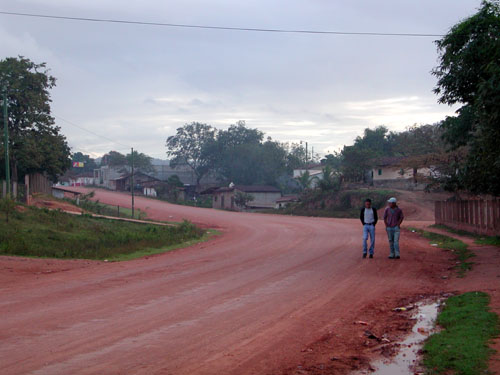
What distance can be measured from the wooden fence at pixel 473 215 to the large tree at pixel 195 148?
253 feet

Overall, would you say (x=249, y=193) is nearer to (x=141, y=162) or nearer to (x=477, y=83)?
(x=141, y=162)

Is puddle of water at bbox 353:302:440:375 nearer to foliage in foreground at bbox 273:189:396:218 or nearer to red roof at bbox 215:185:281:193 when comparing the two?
foliage in foreground at bbox 273:189:396:218

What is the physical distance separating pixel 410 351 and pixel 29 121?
38.5 metres

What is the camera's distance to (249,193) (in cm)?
8000

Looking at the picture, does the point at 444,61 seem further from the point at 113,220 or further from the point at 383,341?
the point at 113,220

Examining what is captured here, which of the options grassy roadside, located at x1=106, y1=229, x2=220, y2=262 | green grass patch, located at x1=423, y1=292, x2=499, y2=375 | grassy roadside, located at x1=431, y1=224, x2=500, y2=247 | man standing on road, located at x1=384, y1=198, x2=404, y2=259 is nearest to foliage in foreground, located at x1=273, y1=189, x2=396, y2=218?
grassy roadside, located at x1=431, y1=224, x2=500, y2=247

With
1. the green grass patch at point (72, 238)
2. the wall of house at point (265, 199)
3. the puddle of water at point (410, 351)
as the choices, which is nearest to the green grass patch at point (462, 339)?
the puddle of water at point (410, 351)

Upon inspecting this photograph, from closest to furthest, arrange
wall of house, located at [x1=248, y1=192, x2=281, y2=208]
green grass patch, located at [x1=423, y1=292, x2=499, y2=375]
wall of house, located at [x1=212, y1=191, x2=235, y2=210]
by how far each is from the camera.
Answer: green grass patch, located at [x1=423, y1=292, x2=499, y2=375] < wall of house, located at [x1=212, y1=191, x2=235, y2=210] < wall of house, located at [x1=248, y1=192, x2=281, y2=208]

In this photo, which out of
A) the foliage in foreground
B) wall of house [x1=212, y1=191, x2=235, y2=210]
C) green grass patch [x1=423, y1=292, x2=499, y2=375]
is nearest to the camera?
green grass patch [x1=423, y1=292, x2=499, y2=375]

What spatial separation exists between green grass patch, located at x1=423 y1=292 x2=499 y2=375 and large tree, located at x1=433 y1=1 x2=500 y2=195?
6051 millimetres

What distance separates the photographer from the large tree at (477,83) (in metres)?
14.1

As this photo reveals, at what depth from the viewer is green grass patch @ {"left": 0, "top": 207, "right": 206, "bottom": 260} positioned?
64.8 ft

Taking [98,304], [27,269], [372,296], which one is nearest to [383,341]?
[372,296]

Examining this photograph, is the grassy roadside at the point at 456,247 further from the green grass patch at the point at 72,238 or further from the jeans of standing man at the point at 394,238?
the green grass patch at the point at 72,238
